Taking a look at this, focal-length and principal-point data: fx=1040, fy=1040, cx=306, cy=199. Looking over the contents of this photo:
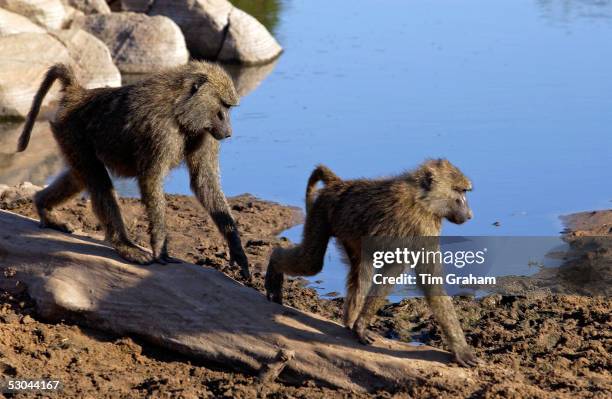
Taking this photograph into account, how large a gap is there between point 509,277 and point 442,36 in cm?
1108

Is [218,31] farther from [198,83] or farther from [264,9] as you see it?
[198,83]

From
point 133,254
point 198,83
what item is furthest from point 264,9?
point 133,254

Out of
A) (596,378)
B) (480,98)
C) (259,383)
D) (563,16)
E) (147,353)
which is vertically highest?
(563,16)

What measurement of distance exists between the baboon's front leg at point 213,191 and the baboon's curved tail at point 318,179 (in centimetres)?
Result: 64

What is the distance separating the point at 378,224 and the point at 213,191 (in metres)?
1.60

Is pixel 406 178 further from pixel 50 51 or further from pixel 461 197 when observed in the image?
pixel 50 51

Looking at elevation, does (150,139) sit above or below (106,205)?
above

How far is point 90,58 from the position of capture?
49.1ft

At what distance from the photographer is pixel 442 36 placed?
1925 cm

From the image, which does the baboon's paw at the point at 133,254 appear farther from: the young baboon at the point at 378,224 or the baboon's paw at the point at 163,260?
the young baboon at the point at 378,224

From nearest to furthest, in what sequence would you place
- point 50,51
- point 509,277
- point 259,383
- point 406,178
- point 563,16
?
point 259,383
point 406,178
point 509,277
point 50,51
point 563,16

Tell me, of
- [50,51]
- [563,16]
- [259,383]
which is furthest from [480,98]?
[259,383]

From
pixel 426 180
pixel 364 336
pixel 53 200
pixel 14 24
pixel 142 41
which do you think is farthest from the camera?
pixel 142 41

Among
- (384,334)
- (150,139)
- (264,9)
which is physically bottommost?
(384,334)
